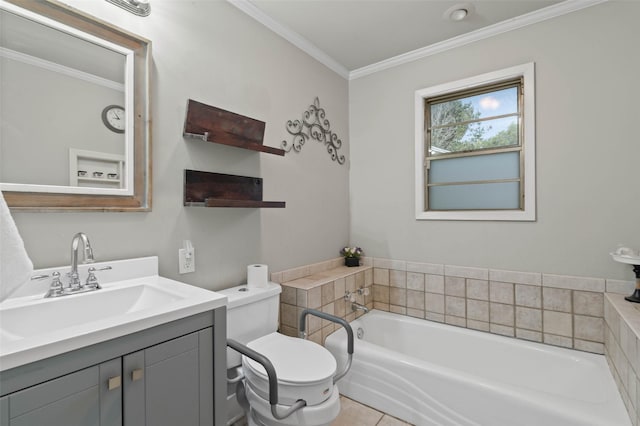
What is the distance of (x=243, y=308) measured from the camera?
166 centimetres

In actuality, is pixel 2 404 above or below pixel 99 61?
below

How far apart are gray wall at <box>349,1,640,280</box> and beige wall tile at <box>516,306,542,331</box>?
29 centimetres

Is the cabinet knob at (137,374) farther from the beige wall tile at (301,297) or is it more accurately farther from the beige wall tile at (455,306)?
the beige wall tile at (455,306)

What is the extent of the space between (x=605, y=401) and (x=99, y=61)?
9.38ft

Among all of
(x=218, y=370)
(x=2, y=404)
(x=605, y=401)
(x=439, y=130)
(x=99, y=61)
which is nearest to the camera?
(x=2, y=404)

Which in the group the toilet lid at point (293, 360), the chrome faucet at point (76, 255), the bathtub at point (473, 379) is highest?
the chrome faucet at point (76, 255)

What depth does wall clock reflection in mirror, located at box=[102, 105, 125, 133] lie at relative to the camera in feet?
4.53

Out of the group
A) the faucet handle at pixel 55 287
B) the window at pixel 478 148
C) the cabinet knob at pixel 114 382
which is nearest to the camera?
the cabinet knob at pixel 114 382

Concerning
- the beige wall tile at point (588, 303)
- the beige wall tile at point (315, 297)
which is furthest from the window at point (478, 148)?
the beige wall tile at point (315, 297)

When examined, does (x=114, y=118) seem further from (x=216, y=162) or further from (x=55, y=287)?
(x=55, y=287)

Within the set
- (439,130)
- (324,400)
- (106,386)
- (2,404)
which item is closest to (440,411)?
(324,400)

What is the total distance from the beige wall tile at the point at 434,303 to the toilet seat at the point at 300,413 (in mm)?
1341

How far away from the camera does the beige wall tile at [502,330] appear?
221 centimetres

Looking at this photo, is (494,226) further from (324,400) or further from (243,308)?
(243,308)
